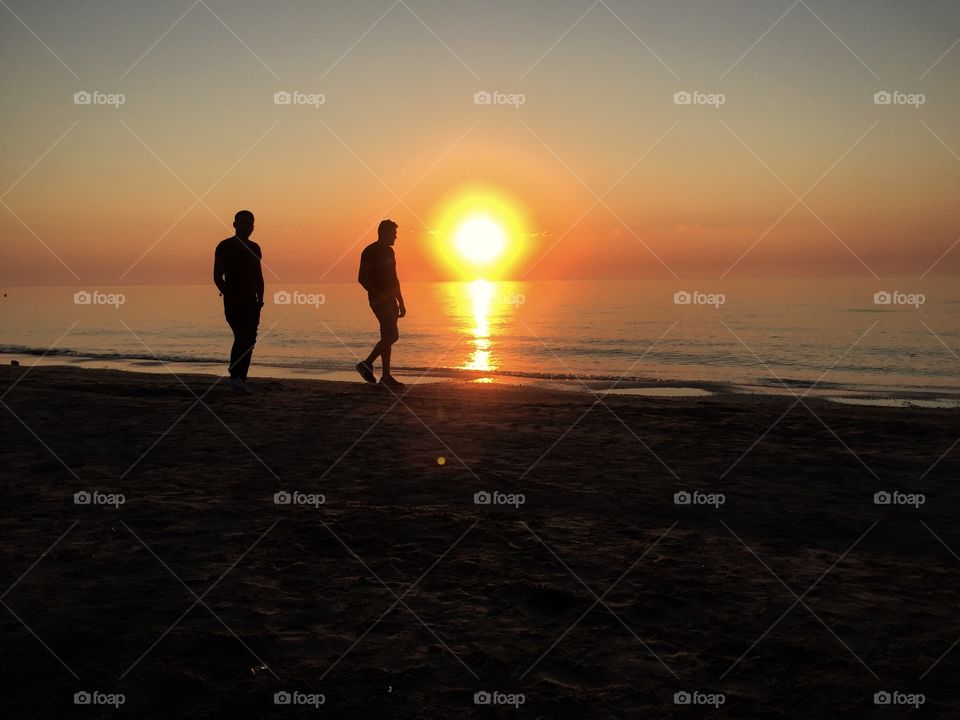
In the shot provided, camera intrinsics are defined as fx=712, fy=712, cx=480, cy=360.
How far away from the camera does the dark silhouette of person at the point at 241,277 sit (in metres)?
10.4

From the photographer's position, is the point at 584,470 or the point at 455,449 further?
the point at 455,449

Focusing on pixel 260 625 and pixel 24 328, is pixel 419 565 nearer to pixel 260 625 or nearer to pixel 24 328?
pixel 260 625

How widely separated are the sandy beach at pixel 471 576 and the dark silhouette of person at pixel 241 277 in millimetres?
3104

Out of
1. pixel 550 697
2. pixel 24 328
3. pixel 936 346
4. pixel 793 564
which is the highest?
pixel 24 328

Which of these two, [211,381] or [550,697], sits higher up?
[211,381]

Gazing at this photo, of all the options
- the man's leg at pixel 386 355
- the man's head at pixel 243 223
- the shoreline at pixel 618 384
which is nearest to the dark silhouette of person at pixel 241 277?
the man's head at pixel 243 223

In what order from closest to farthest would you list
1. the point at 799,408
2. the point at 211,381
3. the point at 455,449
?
the point at 455,449 < the point at 799,408 < the point at 211,381

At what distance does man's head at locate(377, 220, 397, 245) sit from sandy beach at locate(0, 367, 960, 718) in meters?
4.82

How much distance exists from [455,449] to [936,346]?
3208 centimetres

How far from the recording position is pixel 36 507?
4.98 meters

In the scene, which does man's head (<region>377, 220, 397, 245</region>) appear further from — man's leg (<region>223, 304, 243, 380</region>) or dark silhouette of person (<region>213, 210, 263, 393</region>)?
man's leg (<region>223, 304, 243, 380</region>)

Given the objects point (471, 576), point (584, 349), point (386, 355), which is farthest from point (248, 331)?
point (584, 349)

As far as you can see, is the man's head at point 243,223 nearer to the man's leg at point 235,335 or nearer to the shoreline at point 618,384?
the man's leg at point 235,335

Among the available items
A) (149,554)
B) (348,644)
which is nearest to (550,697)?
(348,644)
